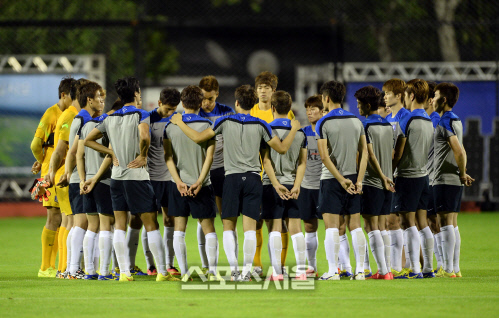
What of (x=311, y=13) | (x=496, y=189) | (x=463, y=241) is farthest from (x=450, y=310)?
(x=311, y=13)

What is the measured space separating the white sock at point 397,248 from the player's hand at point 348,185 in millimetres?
785

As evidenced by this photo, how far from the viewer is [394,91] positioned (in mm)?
8406

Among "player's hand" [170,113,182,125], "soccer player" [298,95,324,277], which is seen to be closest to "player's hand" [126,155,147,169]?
"player's hand" [170,113,182,125]

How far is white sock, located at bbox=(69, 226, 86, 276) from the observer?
8.11 metres

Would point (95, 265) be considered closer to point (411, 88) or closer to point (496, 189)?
point (411, 88)

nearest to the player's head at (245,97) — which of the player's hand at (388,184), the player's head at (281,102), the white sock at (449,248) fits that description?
the player's head at (281,102)

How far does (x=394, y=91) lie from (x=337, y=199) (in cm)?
142

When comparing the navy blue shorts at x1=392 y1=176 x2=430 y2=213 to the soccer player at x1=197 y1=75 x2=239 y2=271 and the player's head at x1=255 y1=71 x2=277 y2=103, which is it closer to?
the player's head at x1=255 y1=71 x2=277 y2=103

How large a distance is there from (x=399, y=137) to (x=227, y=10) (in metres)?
21.6

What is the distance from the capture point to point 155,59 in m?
25.4

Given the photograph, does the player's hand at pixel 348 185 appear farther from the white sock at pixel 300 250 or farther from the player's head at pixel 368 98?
the player's head at pixel 368 98

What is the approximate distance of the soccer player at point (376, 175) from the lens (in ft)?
26.1

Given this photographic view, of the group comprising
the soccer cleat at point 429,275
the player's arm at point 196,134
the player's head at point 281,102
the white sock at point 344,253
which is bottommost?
the soccer cleat at point 429,275

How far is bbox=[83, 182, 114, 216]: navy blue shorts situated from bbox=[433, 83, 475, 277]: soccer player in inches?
134
